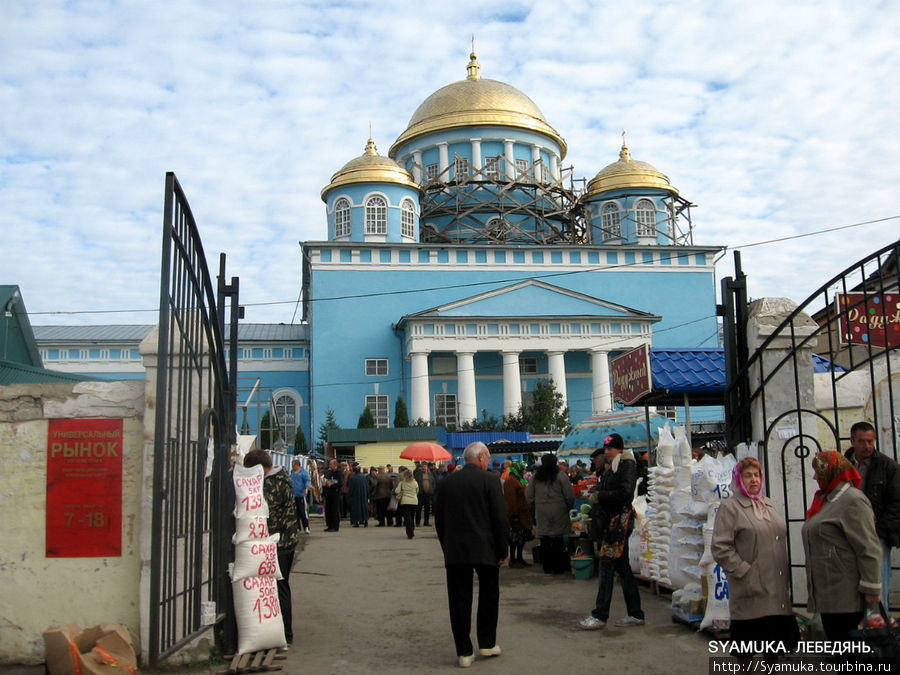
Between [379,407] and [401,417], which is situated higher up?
[379,407]

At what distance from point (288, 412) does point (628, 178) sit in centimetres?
2405

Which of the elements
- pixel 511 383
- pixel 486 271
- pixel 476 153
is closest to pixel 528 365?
pixel 511 383

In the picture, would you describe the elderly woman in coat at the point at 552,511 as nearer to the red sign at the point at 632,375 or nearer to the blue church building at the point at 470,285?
the red sign at the point at 632,375

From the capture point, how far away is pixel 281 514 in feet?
23.7

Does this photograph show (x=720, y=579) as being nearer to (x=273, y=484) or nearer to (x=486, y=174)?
(x=273, y=484)

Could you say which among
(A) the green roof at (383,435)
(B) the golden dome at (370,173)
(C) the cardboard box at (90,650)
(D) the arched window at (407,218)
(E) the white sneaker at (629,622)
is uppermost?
(B) the golden dome at (370,173)

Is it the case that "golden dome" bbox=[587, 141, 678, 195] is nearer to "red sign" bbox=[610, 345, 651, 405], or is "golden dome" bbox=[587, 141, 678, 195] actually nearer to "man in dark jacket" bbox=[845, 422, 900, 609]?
"red sign" bbox=[610, 345, 651, 405]

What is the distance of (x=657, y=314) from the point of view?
49.4 meters

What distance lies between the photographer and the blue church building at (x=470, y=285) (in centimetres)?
4306

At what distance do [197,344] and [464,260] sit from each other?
1647 inches

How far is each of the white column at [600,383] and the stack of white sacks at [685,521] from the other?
3348 cm

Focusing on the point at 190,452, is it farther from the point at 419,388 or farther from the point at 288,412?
the point at 288,412

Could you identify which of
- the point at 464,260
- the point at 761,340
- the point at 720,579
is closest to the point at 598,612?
the point at 720,579

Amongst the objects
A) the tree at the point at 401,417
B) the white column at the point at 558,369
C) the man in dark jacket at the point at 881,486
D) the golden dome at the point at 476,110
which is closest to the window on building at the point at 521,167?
the golden dome at the point at 476,110
